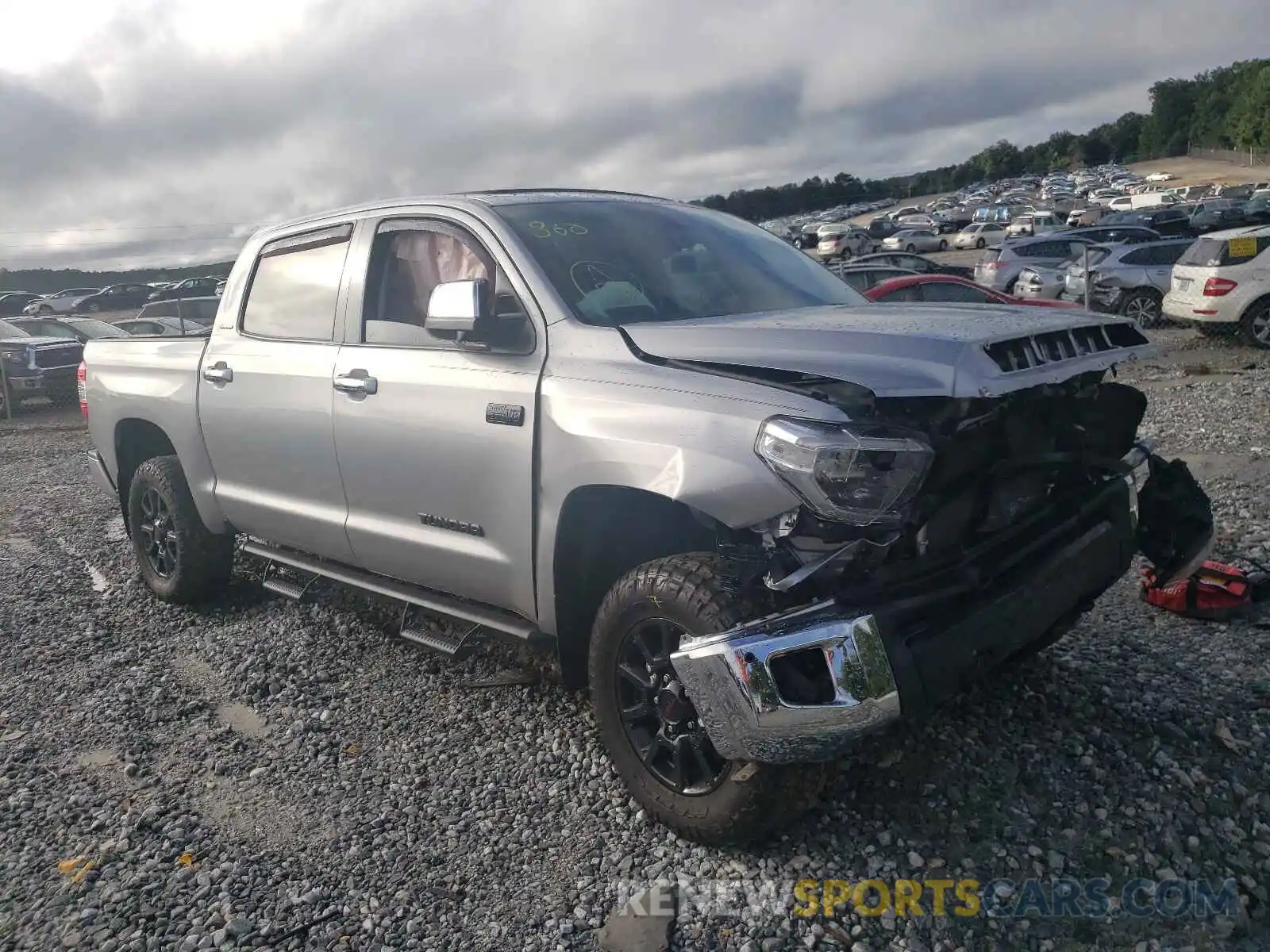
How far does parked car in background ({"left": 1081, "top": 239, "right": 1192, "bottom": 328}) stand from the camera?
1552 cm

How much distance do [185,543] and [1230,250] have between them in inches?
501

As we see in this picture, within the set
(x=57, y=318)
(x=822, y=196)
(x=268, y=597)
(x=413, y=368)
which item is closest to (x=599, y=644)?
(x=413, y=368)

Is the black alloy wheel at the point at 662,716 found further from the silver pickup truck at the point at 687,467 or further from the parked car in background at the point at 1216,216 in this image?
the parked car in background at the point at 1216,216

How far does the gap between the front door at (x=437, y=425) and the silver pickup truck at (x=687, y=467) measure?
1 centimetres

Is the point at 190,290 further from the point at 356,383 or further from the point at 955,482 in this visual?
the point at 955,482

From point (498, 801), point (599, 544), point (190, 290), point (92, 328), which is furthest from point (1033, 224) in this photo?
point (498, 801)

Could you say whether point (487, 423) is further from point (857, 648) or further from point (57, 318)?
point (57, 318)

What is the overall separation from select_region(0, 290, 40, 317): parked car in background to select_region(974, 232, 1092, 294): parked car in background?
36.2 m

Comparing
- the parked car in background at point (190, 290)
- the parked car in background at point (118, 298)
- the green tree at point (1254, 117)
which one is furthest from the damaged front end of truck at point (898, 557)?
the green tree at point (1254, 117)

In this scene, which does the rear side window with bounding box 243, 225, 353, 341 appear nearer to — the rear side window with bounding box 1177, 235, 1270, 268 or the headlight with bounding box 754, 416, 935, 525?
the headlight with bounding box 754, 416, 935, 525

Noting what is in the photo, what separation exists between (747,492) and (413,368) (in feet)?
5.22

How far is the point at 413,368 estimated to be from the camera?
3.63 meters

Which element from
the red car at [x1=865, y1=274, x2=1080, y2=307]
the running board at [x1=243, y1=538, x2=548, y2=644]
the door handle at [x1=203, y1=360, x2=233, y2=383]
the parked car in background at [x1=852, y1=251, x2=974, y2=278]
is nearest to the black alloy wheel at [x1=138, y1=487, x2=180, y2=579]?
the running board at [x1=243, y1=538, x2=548, y2=644]

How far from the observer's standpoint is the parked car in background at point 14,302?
130ft
